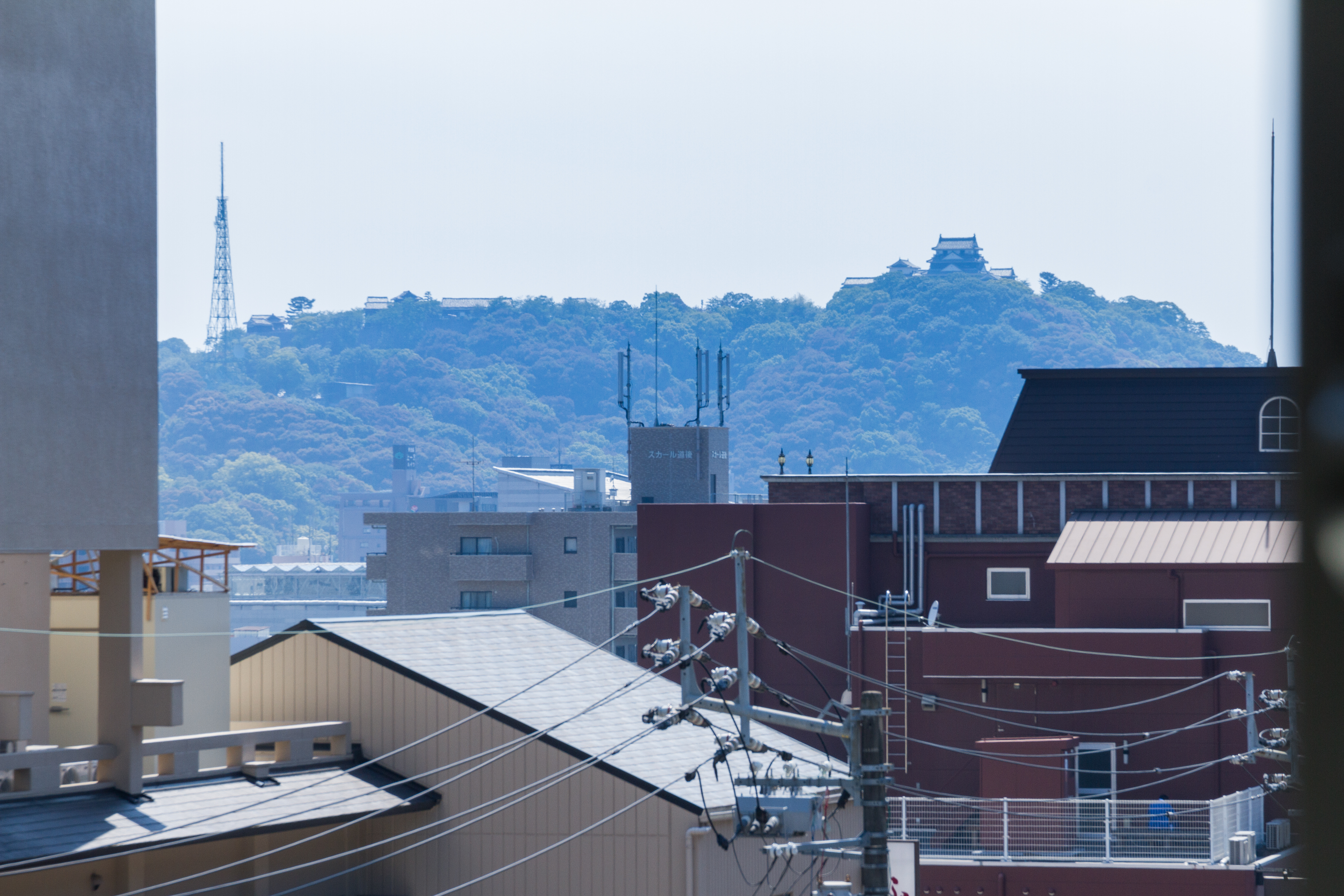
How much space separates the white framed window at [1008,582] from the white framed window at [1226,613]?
4833 millimetres

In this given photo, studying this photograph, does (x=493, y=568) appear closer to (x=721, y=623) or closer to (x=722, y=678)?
(x=721, y=623)

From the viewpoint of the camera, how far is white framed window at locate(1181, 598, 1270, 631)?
112 ft

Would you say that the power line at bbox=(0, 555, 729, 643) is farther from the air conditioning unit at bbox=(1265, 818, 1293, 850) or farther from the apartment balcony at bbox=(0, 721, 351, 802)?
the air conditioning unit at bbox=(1265, 818, 1293, 850)

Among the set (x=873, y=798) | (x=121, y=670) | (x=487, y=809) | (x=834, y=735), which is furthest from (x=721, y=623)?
(x=121, y=670)

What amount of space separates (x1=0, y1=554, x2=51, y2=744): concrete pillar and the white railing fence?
14962mm

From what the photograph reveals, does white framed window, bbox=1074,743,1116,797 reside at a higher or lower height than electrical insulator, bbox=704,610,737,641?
lower

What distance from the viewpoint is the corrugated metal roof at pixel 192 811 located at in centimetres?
1598

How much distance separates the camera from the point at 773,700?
3750 cm

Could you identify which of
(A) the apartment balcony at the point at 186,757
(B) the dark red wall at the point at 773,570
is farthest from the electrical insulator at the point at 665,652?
(B) the dark red wall at the point at 773,570

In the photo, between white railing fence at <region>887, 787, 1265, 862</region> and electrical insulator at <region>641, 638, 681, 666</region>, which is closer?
electrical insulator at <region>641, 638, 681, 666</region>

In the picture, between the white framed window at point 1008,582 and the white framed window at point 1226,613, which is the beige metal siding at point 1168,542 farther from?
the white framed window at point 1008,582

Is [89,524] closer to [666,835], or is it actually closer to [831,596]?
[666,835]

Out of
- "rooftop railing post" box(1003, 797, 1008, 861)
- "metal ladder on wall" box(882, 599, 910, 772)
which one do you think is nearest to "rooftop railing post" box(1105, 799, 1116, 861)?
"rooftop railing post" box(1003, 797, 1008, 861)

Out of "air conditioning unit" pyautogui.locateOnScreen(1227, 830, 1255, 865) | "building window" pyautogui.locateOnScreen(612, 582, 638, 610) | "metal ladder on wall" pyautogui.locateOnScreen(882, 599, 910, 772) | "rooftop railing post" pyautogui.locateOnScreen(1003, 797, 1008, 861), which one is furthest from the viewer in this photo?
"building window" pyautogui.locateOnScreen(612, 582, 638, 610)
